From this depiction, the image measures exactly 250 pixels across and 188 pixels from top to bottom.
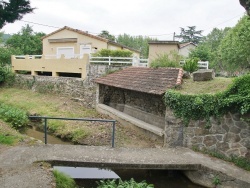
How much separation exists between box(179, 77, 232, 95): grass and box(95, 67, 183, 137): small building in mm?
470

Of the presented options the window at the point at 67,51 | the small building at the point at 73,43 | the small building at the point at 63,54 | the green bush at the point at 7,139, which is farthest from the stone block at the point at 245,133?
the window at the point at 67,51

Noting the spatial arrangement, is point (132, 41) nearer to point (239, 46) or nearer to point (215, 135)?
point (239, 46)

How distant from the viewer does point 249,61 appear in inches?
1000

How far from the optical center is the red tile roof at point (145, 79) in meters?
10.9

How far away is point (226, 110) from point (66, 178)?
5572 mm

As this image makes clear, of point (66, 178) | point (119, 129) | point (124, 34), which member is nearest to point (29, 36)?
point (119, 129)

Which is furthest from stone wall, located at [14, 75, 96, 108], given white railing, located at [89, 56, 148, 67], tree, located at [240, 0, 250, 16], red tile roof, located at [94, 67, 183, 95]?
tree, located at [240, 0, 250, 16]

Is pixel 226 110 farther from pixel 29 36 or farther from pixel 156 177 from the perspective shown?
pixel 29 36

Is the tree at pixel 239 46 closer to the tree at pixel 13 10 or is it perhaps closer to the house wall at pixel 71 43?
the house wall at pixel 71 43

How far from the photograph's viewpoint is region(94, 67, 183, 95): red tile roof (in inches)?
431

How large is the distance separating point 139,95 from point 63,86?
26.0 feet

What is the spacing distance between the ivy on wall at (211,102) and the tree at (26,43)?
1100 inches

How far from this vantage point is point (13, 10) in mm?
8000

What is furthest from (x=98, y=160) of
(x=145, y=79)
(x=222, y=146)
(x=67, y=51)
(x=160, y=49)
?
(x=67, y=51)
